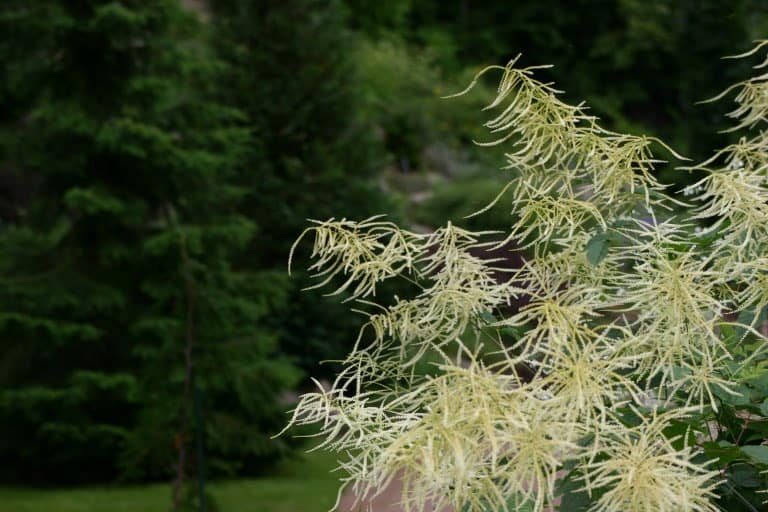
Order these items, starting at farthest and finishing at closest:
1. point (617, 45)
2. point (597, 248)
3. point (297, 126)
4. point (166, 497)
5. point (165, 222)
Answer: point (617, 45), point (297, 126), point (165, 222), point (166, 497), point (597, 248)

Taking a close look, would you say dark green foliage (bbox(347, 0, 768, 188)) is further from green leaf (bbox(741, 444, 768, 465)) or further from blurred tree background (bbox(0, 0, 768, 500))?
green leaf (bbox(741, 444, 768, 465))

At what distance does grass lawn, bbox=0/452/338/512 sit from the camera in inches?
227

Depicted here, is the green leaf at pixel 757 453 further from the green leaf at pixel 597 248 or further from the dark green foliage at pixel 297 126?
the dark green foliage at pixel 297 126

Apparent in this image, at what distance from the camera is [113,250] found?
20.1ft

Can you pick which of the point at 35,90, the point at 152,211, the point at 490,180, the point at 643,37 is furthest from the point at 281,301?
the point at 643,37

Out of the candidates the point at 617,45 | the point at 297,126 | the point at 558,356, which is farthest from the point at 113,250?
the point at 617,45

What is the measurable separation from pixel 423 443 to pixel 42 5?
543 cm

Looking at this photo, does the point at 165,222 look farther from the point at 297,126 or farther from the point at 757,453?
the point at 757,453

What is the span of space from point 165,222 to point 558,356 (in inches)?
212

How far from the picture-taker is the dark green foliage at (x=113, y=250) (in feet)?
19.3

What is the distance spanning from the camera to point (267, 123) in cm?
809

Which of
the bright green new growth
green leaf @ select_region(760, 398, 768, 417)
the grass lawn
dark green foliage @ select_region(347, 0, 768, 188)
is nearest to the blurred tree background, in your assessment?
the grass lawn

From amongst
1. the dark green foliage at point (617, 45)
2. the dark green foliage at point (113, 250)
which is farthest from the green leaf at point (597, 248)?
the dark green foliage at point (617, 45)

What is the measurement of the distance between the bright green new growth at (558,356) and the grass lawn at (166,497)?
165 inches
